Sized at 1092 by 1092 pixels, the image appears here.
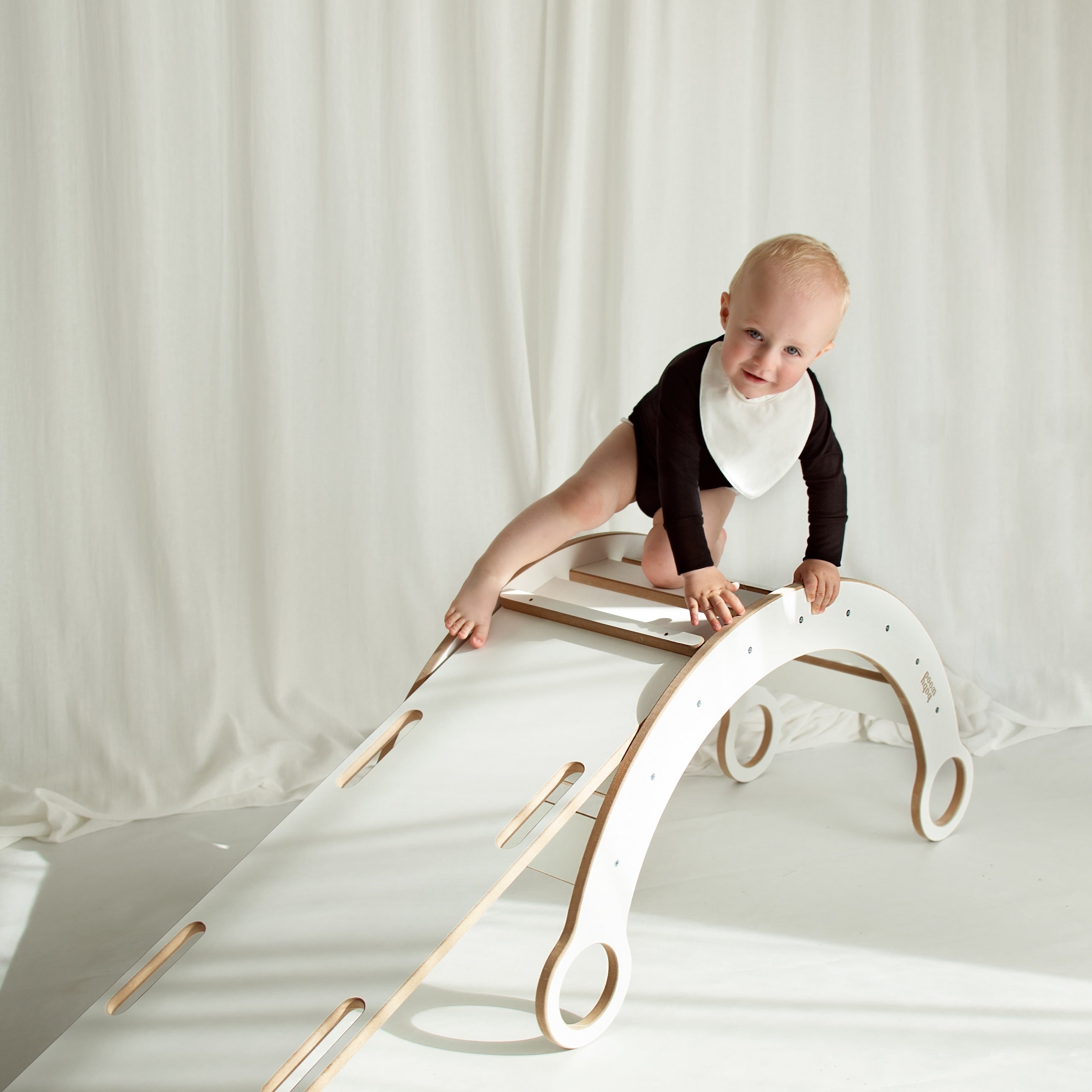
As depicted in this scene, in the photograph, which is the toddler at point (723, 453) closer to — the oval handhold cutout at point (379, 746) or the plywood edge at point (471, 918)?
the oval handhold cutout at point (379, 746)

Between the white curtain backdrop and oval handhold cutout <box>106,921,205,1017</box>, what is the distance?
2.42ft

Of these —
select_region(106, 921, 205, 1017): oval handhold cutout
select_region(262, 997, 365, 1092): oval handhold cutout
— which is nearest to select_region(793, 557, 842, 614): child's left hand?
select_region(262, 997, 365, 1092): oval handhold cutout

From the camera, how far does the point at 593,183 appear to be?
95.0 inches

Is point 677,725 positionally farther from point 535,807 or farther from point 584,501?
point 584,501

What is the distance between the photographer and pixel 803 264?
1435mm

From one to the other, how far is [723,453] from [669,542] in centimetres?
18

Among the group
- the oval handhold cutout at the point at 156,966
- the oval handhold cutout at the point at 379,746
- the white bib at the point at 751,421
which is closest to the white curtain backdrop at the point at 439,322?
the oval handhold cutout at the point at 379,746

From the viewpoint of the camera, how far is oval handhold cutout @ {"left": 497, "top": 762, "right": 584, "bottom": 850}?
1.32 m

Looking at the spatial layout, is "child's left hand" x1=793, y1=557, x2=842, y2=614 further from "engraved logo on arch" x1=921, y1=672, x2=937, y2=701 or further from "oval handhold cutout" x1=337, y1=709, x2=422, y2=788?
"oval handhold cutout" x1=337, y1=709, x2=422, y2=788

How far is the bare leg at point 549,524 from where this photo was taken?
5.40ft

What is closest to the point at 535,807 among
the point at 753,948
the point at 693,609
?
the point at 693,609

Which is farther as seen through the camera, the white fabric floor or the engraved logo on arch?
the engraved logo on arch

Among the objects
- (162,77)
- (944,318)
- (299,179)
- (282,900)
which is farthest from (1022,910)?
(162,77)

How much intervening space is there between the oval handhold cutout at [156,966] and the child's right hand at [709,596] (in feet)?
2.55
